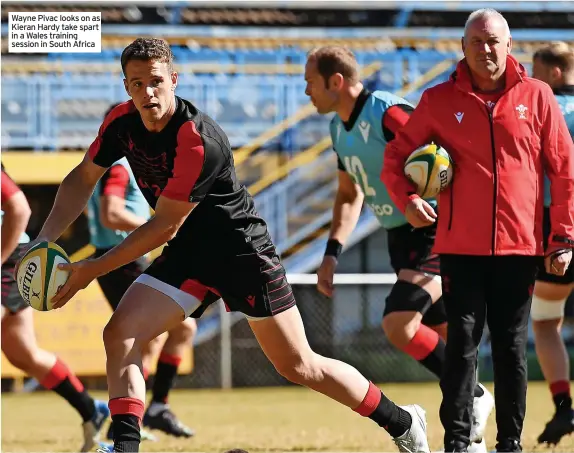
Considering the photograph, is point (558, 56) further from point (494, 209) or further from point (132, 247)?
point (132, 247)

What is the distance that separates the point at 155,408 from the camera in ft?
25.0

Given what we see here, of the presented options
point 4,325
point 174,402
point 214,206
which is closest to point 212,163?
point 214,206

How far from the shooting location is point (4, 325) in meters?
7.02

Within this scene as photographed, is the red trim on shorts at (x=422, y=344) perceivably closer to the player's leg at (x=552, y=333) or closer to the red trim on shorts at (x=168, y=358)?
the player's leg at (x=552, y=333)

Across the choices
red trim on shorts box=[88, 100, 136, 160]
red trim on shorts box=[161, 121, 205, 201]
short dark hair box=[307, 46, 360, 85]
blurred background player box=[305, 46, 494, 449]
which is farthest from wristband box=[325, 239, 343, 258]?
red trim on shorts box=[161, 121, 205, 201]

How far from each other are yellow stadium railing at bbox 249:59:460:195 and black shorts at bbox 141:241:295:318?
944 centimetres

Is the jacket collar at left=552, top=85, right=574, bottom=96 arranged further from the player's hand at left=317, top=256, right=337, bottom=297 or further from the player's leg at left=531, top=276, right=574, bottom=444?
the player's hand at left=317, top=256, right=337, bottom=297

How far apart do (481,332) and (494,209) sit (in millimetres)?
561

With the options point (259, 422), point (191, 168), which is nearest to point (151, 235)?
point (191, 168)

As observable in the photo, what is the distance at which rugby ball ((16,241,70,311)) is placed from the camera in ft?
15.5

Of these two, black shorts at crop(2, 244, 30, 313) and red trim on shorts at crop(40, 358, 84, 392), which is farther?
red trim on shorts at crop(40, 358, 84, 392)

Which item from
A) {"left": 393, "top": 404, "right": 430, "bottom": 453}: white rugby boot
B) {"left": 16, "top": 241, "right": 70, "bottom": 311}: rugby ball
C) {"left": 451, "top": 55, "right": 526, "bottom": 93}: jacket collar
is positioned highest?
{"left": 451, "top": 55, "right": 526, "bottom": 93}: jacket collar

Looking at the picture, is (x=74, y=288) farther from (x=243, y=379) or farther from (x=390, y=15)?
(x=390, y=15)

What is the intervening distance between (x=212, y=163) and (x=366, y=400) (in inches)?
53.0
